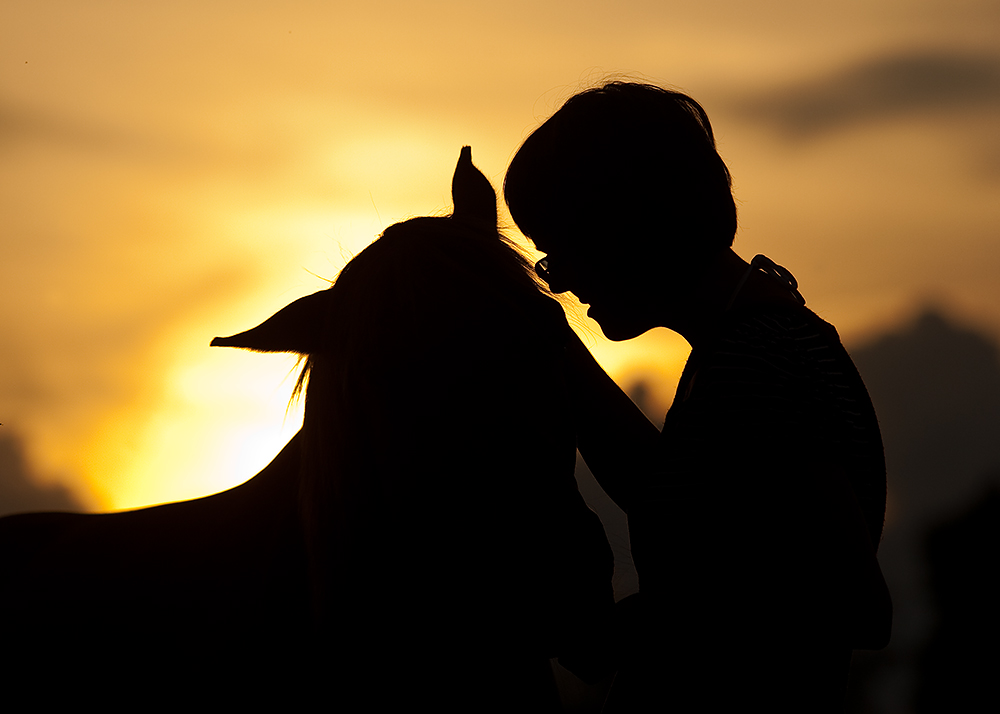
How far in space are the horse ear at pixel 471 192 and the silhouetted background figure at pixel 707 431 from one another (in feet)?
0.45

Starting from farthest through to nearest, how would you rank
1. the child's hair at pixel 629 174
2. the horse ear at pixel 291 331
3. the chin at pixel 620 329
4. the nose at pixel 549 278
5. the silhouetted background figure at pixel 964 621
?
1. the silhouetted background figure at pixel 964 621
2. the chin at pixel 620 329
3. the child's hair at pixel 629 174
4. the nose at pixel 549 278
5. the horse ear at pixel 291 331

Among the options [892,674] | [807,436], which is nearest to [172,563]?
[807,436]

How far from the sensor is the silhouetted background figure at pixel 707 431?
0.94 m

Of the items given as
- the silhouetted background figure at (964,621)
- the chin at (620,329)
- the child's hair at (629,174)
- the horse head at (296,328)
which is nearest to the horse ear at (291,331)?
the horse head at (296,328)

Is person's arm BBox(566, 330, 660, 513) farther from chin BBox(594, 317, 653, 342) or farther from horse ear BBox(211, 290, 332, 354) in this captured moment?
horse ear BBox(211, 290, 332, 354)

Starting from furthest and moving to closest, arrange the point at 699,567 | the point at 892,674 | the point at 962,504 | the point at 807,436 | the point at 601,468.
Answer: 1. the point at 892,674
2. the point at 962,504
3. the point at 601,468
4. the point at 699,567
5. the point at 807,436

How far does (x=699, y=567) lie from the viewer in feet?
3.59

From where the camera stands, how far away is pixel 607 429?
1.47m

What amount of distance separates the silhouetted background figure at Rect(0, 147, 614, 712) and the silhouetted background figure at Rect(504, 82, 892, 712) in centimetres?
14

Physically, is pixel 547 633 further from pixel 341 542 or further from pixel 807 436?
pixel 807 436

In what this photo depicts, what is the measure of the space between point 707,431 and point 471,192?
572mm

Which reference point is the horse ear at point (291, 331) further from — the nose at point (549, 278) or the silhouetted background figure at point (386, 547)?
the nose at point (549, 278)

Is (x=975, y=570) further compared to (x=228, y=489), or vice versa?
(x=975, y=570)

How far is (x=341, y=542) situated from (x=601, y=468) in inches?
25.9
